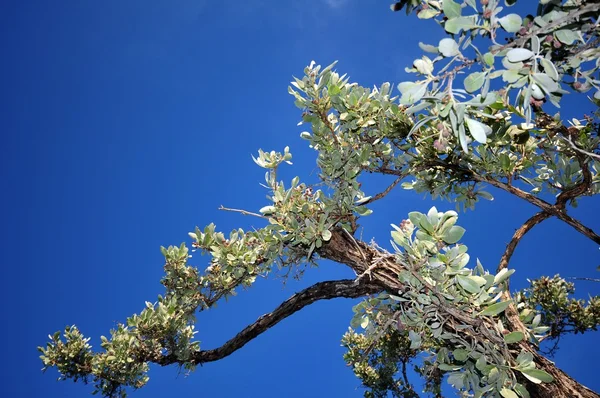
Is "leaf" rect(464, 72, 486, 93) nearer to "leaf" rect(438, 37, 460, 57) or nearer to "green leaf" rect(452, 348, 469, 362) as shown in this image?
"leaf" rect(438, 37, 460, 57)

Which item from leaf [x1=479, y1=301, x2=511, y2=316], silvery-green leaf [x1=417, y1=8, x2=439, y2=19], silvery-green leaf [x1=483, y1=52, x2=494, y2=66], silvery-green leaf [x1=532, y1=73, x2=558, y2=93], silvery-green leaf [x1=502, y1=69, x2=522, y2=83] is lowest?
leaf [x1=479, y1=301, x2=511, y2=316]

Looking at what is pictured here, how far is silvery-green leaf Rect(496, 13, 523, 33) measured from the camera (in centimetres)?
88

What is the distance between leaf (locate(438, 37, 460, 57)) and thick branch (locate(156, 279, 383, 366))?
1414 mm

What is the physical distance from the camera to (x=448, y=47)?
0.88 m

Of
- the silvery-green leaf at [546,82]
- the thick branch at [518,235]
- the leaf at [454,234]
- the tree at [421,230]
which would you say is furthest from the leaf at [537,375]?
the silvery-green leaf at [546,82]

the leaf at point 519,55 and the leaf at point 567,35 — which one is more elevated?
the leaf at point 567,35

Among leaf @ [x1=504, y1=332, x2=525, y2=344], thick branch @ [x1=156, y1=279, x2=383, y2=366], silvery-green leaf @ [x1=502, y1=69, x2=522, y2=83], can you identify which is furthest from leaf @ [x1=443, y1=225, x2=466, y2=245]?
silvery-green leaf @ [x1=502, y1=69, x2=522, y2=83]

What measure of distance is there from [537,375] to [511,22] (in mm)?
1480

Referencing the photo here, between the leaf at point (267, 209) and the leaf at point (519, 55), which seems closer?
the leaf at point (519, 55)

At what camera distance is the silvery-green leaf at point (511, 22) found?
34.6 inches

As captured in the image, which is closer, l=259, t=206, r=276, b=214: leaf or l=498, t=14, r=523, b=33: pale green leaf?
l=498, t=14, r=523, b=33: pale green leaf

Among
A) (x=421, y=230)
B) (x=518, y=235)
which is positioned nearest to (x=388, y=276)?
(x=421, y=230)

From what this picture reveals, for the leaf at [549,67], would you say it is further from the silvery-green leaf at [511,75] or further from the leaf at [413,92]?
the leaf at [413,92]

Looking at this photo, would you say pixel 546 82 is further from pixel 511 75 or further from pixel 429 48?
pixel 429 48
